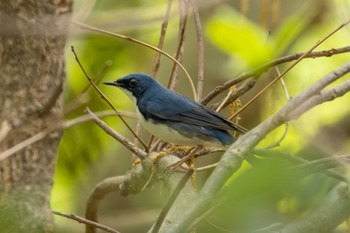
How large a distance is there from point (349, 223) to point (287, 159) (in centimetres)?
96

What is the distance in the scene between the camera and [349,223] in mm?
2717

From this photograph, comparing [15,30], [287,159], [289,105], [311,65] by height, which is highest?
[311,65]

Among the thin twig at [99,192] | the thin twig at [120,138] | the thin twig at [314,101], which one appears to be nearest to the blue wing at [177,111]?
the thin twig at [99,192]

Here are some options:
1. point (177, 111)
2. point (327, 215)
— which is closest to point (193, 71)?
point (177, 111)

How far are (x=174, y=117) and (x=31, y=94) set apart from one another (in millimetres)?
1327

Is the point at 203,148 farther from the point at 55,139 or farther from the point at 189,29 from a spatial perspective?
the point at 189,29

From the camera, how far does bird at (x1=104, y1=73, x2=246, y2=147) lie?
4312 mm

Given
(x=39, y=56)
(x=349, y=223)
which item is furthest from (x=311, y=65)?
(x=349, y=223)

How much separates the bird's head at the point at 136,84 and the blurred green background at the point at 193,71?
0.76ft

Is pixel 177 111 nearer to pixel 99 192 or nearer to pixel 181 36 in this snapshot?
pixel 99 192

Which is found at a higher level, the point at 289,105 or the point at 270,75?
the point at 270,75

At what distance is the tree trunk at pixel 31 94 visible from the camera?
11.0 feet

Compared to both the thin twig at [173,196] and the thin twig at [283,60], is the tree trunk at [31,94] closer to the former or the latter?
the thin twig at [283,60]

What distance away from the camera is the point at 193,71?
698 cm
